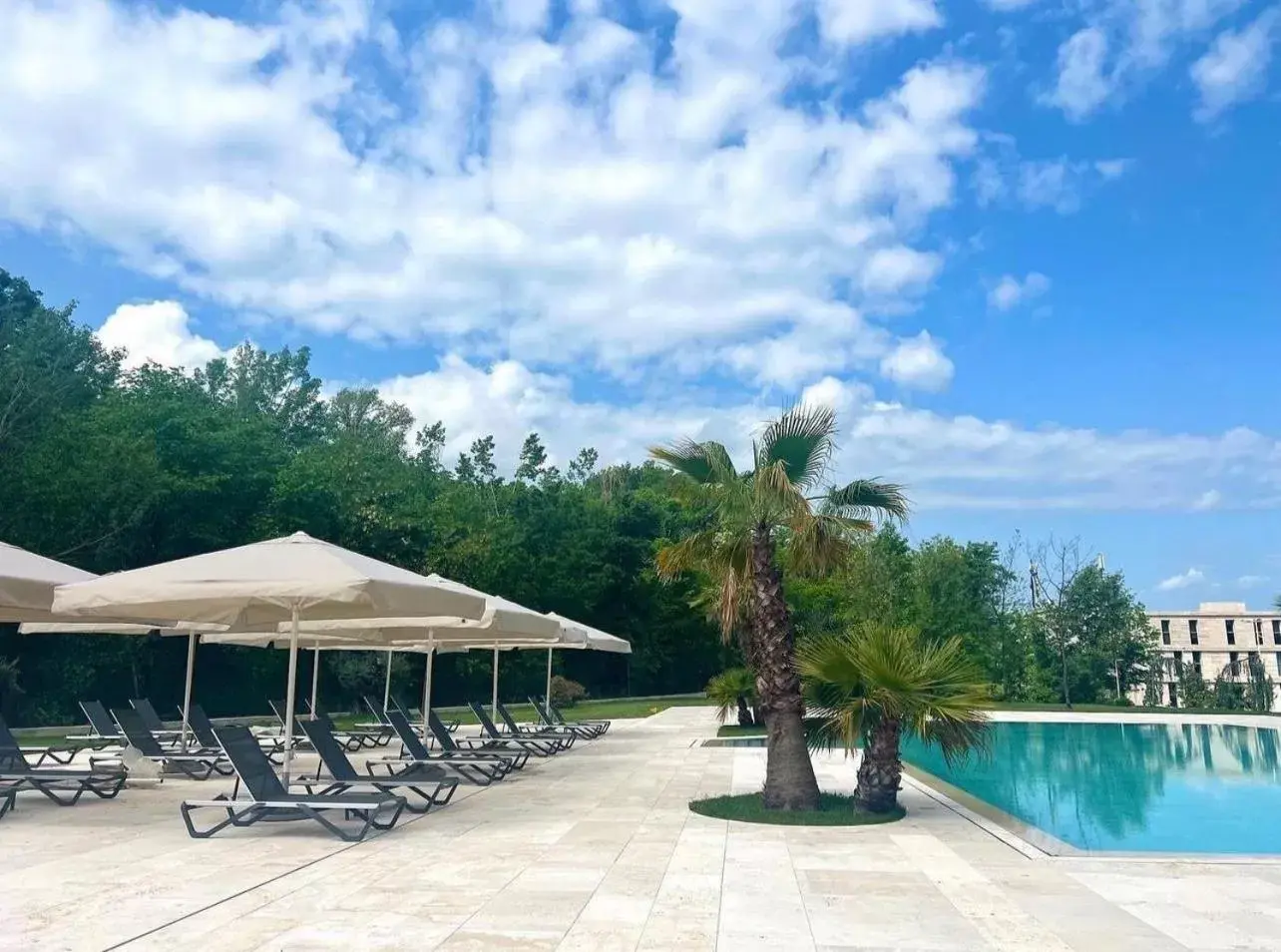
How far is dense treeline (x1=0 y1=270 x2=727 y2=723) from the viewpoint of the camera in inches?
913

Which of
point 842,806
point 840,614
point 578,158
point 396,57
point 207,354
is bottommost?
point 842,806

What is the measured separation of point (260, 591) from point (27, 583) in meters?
2.65

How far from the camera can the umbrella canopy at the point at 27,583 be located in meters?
8.93

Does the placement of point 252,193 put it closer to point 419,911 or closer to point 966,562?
point 419,911

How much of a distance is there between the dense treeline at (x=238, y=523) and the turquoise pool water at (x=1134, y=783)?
245 inches

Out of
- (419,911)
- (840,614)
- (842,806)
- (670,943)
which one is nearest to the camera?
(670,943)

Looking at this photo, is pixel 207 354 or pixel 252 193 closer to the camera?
pixel 252 193

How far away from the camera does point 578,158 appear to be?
13.4m

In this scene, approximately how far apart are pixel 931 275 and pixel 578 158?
8.67 meters

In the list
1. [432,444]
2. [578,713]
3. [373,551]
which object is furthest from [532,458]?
[578,713]

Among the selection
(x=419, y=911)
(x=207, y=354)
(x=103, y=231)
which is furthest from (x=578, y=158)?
(x=207, y=354)

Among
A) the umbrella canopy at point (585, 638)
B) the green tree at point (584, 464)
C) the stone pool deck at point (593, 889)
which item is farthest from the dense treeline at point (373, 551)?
the green tree at point (584, 464)

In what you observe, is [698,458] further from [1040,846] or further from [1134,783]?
[1134,783]

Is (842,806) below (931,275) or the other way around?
below
